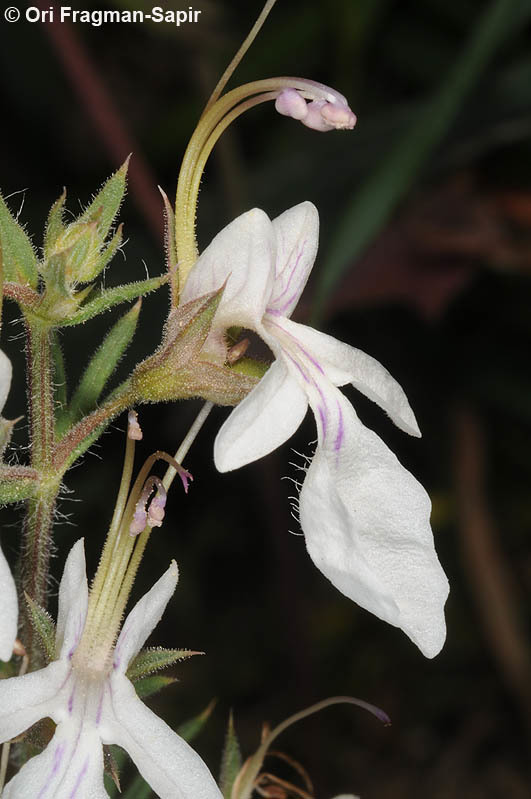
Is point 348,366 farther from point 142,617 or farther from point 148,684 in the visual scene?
point 148,684

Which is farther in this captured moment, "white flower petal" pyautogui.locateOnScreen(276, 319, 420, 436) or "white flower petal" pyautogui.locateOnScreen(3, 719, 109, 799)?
"white flower petal" pyautogui.locateOnScreen(276, 319, 420, 436)

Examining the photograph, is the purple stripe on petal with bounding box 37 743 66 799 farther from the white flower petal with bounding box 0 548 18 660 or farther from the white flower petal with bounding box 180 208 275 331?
the white flower petal with bounding box 180 208 275 331

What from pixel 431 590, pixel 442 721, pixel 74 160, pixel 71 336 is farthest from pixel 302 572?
pixel 431 590

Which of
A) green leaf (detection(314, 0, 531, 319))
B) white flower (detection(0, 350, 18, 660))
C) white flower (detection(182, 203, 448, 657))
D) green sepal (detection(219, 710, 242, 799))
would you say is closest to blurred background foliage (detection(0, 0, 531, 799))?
green leaf (detection(314, 0, 531, 319))

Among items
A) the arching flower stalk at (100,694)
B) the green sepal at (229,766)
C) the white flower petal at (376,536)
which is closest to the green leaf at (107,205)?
the arching flower stalk at (100,694)

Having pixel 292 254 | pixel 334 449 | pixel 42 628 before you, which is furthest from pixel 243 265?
pixel 42 628

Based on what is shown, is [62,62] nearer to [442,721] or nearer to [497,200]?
[497,200]
